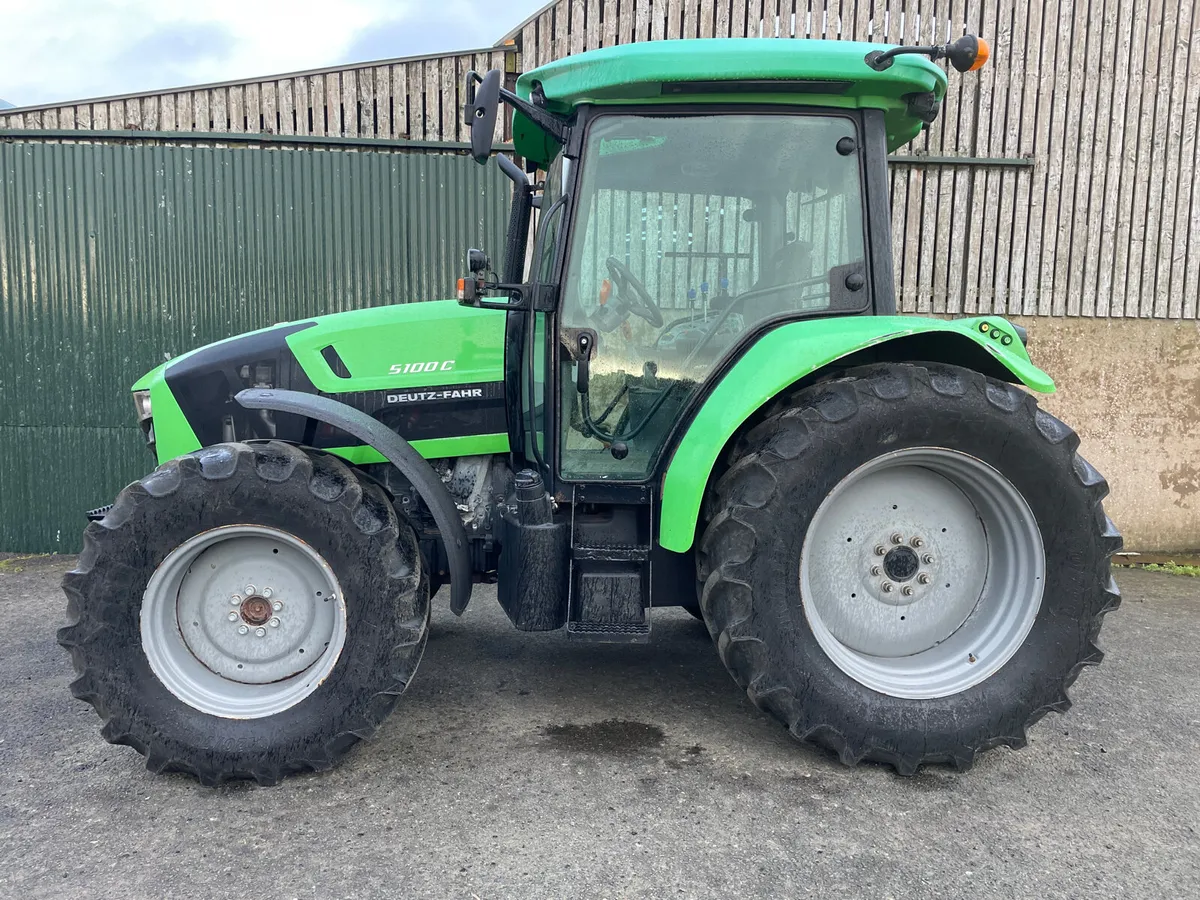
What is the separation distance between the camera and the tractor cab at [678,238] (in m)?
2.70

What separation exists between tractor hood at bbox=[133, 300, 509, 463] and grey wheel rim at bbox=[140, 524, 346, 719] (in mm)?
529

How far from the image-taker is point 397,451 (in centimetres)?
270

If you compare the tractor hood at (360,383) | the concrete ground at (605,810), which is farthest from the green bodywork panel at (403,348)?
the concrete ground at (605,810)

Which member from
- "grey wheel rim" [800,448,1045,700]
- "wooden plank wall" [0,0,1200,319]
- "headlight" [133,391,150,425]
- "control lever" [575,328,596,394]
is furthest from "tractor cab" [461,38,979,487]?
"wooden plank wall" [0,0,1200,319]

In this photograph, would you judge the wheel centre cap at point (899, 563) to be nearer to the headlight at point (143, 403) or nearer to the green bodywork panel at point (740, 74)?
the green bodywork panel at point (740, 74)

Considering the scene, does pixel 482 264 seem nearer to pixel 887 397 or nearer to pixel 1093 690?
pixel 887 397

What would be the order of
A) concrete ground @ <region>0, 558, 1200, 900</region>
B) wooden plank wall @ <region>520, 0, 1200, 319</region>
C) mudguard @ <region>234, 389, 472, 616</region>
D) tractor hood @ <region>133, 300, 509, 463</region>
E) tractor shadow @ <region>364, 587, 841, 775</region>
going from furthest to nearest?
1. wooden plank wall @ <region>520, 0, 1200, 319</region>
2. tractor hood @ <region>133, 300, 509, 463</region>
3. tractor shadow @ <region>364, 587, 841, 775</region>
4. mudguard @ <region>234, 389, 472, 616</region>
5. concrete ground @ <region>0, 558, 1200, 900</region>

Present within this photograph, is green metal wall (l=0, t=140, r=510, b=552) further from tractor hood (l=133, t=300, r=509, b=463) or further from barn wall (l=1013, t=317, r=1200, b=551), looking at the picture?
barn wall (l=1013, t=317, r=1200, b=551)

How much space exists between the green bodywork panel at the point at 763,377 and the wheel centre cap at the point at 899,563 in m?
0.68

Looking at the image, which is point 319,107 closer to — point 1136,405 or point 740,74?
point 740,74

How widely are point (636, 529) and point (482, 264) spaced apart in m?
1.06

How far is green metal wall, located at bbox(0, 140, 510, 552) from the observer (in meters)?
5.41

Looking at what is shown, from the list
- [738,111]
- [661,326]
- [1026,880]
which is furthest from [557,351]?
[1026,880]

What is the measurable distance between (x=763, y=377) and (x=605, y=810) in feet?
4.55
